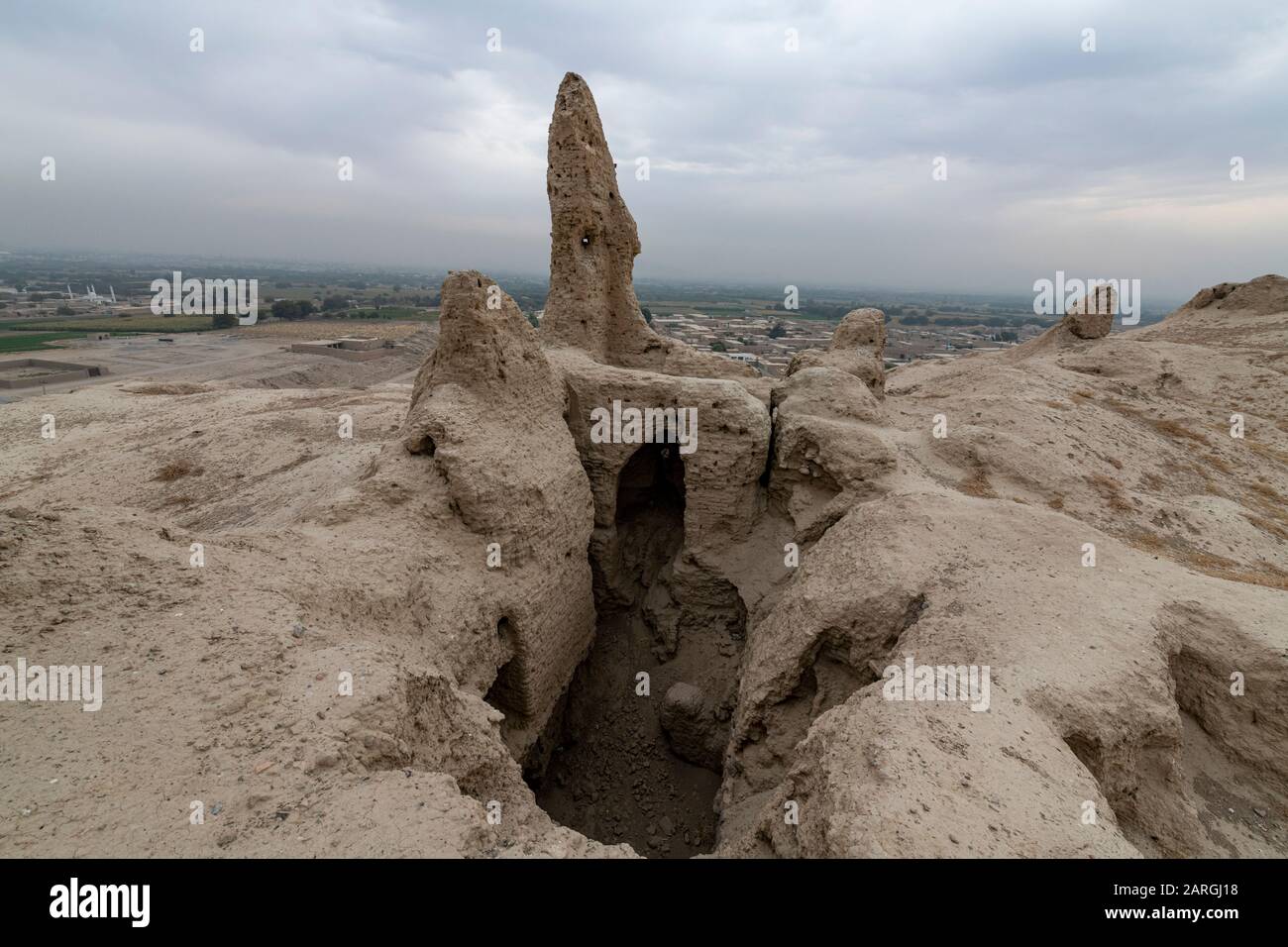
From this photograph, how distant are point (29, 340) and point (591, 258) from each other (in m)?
70.3

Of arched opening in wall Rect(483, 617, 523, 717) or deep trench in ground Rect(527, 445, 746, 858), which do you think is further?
deep trench in ground Rect(527, 445, 746, 858)

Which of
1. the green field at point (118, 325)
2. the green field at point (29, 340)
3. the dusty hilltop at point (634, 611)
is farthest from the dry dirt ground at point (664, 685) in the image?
the green field at point (118, 325)

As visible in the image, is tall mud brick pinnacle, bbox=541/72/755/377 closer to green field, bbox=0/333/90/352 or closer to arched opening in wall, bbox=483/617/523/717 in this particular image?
arched opening in wall, bbox=483/617/523/717

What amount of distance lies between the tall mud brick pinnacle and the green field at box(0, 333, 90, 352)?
60.9m

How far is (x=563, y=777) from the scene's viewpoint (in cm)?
1165

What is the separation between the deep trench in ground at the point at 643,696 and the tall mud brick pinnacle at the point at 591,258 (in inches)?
146

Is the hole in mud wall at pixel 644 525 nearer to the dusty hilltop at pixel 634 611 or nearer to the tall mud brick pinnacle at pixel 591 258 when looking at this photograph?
the dusty hilltop at pixel 634 611

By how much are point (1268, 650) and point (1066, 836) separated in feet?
15.4

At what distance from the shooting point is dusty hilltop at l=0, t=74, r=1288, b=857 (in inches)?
191

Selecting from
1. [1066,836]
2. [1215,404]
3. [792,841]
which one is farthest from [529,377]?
[1215,404]

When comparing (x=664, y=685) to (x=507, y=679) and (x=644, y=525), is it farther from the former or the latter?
(x=507, y=679)

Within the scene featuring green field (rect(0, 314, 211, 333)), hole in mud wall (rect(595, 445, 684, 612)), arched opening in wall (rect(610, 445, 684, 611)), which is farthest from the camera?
green field (rect(0, 314, 211, 333))

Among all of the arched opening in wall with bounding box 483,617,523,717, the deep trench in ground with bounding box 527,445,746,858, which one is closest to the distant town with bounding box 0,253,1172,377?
the deep trench in ground with bounding box 527,445,746,858

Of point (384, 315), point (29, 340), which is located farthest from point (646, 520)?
point (384, 315)
